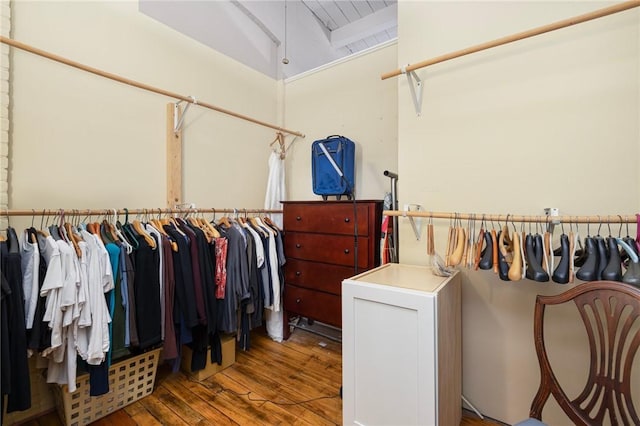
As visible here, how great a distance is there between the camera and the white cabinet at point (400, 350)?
1.16m

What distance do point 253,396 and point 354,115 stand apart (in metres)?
2.47

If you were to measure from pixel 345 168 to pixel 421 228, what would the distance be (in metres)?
0.92

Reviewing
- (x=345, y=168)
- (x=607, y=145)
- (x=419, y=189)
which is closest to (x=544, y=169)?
(x=607, y=145)

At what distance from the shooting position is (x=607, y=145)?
4.39 ft

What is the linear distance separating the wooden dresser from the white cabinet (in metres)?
0.68

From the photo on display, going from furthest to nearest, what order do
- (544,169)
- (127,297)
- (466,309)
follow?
(466,309) < (127,297) < (544,169)

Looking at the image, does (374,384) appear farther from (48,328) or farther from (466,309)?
(48,328)

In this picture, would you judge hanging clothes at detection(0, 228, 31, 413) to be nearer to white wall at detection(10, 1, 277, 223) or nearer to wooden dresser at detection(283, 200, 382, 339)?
white wall at detection(10, 1, 277, 223)

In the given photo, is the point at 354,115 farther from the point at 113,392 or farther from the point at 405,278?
the point at 113,392

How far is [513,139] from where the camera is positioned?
5.09ft

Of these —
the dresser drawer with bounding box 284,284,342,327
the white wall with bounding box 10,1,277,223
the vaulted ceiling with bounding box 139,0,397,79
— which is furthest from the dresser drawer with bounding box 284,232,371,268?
the vaulted ceiling with bounding box 139,0,397,79

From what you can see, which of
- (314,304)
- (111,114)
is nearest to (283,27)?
(111,114)

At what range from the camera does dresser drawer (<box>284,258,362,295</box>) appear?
224 cm

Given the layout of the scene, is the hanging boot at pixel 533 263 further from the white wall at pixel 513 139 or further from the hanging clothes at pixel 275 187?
the hanging clothes at pixel 275 187
